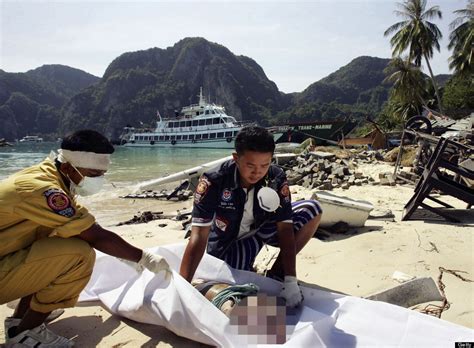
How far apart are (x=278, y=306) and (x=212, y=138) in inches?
1445

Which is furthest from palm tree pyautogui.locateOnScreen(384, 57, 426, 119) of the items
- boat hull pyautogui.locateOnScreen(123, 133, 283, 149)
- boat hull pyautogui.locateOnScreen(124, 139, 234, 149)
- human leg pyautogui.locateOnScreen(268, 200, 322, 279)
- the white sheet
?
the white sheet

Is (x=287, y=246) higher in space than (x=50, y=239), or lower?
lower

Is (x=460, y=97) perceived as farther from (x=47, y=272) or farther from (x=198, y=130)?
(x=47, y=272)

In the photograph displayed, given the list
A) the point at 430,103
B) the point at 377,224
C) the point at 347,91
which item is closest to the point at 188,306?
the point at 377,224

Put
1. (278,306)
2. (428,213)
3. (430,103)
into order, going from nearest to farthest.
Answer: (278,306) < (428,213) < (430,103)

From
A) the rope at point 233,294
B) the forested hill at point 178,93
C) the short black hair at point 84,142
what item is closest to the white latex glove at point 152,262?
the rope at point 233,294

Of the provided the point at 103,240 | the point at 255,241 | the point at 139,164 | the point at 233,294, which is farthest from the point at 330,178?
the point at 139,164

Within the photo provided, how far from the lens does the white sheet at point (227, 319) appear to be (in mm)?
1523

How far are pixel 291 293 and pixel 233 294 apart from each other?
37 cm

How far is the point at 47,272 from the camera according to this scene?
5.40ft

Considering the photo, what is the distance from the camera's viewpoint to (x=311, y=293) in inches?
77.1

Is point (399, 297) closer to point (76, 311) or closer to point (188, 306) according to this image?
point (188, 306)

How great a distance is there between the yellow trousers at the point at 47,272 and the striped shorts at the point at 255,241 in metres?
0.92

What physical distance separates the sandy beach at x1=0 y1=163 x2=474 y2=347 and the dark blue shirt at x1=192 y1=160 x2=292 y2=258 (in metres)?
0.67
